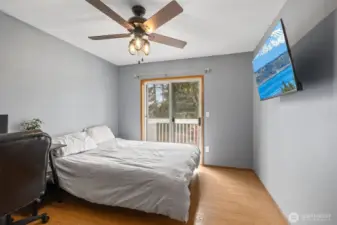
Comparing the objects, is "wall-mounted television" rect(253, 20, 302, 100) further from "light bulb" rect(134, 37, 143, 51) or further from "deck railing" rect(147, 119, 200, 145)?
"deck railing" rect(147, 119, 200, 145)

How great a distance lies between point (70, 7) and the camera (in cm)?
203

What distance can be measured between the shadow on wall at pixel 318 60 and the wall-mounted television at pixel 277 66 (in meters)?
0.16

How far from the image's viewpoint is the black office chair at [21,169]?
1317mm

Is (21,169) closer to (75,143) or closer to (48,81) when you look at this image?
(75,143)

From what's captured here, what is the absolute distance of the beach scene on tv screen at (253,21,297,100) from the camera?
142 centimetres

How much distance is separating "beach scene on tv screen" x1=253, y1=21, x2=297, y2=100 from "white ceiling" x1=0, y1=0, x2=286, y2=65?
0.67 metres

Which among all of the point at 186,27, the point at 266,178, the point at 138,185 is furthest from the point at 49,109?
the point at 266,178

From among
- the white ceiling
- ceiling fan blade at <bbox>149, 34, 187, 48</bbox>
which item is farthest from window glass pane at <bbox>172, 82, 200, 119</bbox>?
ceiling fan blade at <bbox>149, 34, 187, 48</bbox>

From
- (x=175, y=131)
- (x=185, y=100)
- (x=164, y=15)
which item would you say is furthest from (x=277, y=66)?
(x=175, y=131)

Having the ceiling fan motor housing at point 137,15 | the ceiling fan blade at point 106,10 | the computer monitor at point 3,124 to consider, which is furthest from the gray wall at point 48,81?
the ceiling fan motor housing at point 137,15

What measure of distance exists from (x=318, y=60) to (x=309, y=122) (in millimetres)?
515

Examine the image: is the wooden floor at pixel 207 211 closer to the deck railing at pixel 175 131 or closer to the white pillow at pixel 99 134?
the white pillow at pixel 99 134

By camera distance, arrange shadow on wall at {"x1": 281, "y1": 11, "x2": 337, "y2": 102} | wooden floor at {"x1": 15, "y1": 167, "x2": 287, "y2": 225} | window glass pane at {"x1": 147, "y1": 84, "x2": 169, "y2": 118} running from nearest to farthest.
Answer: shadow on wall at {"x1": 281, "y1": 11, "x2": 337, "y2": 102}
wooden floor at {"x1": 15, "y1": 167, "x2": 287, "y2": 225}
window glass pane at {"x1": 147, "y1": 84, "x2": 169, "y2": 118}

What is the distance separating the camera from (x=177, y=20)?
2324 millimetres
